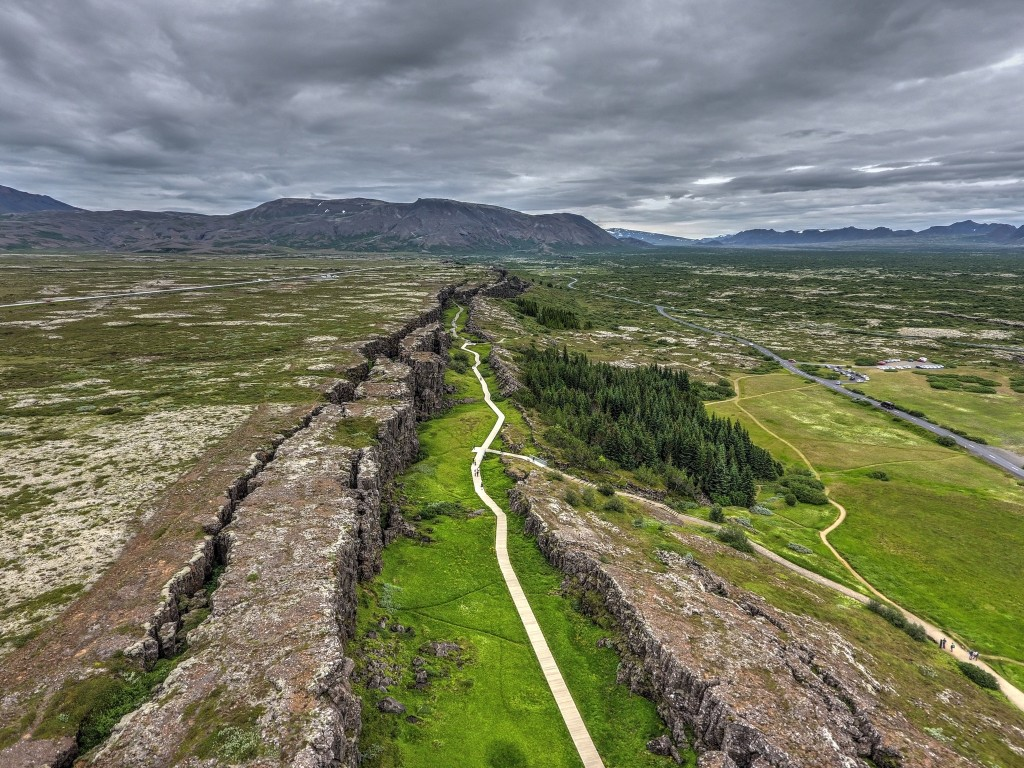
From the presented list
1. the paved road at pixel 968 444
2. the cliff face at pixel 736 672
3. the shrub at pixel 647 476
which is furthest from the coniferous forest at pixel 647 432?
the paved road at pixel 968 444

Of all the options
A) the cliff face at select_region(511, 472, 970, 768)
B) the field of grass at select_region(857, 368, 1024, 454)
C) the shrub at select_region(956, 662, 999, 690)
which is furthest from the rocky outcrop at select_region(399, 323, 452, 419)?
the field of grass at select_region(857, 368, 1024, 454)

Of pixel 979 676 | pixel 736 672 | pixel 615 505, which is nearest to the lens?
pixel 736 672

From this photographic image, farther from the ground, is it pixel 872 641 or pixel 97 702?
pixel 97 702

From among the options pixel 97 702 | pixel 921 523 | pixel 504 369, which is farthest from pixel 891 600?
pixel 504 369

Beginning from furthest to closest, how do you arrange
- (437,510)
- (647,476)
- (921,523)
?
(647,476) < (921,523) < (437,510)

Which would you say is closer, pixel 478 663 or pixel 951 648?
pixel 478 663

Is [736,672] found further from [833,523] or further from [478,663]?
[833,523]

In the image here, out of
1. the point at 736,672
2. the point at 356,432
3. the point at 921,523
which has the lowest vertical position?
the point at 921,523
